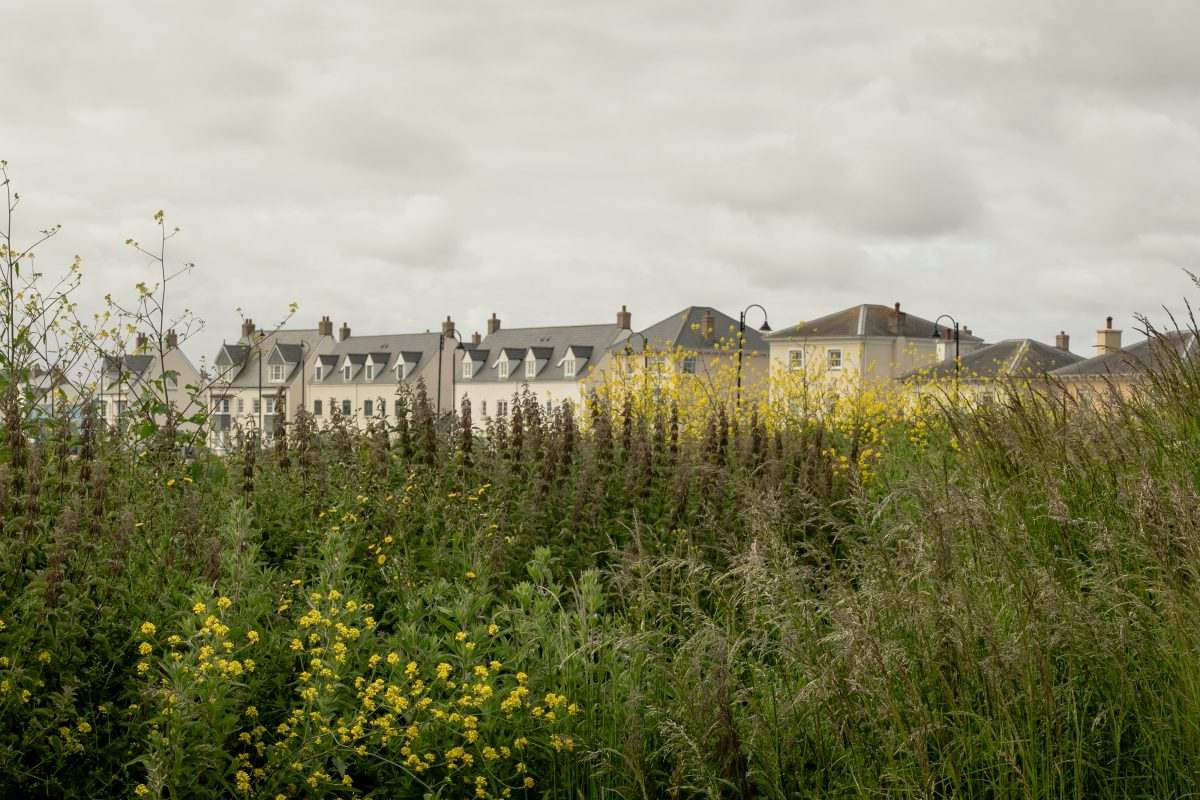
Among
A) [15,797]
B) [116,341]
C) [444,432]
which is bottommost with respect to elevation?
[15,797]

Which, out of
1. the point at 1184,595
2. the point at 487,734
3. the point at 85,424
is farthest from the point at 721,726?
the point at 85,424

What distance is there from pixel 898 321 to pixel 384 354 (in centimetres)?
3132

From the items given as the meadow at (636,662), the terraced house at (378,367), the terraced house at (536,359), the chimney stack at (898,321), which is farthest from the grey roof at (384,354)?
the meadow at (636,662)

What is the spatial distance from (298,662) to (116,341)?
3.94m

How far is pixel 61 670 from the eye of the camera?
12.2 feet

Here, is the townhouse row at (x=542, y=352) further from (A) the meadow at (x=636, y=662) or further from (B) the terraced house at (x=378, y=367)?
(A) the meadow at (x=636, y=662)

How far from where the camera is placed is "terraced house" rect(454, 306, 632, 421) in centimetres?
5525

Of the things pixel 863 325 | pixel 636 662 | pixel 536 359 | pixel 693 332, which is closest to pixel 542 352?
pixel 536 359

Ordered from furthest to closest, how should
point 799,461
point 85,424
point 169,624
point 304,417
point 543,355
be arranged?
point 543,355, point 799,461, point 304,417, point 85,424, point 169,624

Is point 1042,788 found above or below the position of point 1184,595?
below

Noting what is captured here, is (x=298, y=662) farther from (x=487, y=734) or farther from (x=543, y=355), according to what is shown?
(x=543, y=355)

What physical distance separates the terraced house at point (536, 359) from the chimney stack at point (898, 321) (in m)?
14.1

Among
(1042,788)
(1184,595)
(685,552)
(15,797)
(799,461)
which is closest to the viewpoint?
(1042,788)

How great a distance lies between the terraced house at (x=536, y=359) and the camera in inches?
2175
